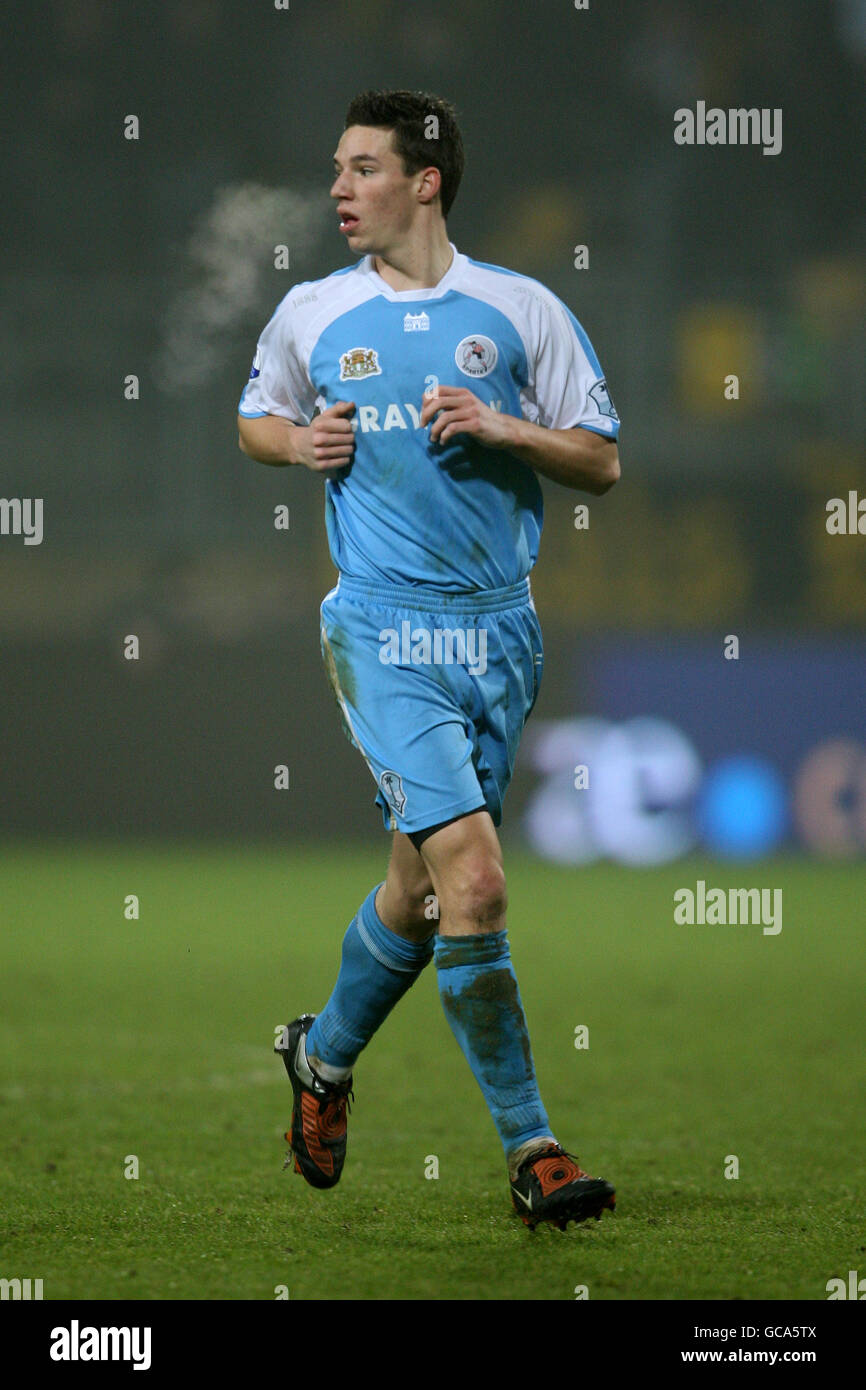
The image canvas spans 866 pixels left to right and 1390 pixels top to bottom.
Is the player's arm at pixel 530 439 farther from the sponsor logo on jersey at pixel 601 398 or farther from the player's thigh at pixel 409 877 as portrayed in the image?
the player's thigh at pixel 409 877

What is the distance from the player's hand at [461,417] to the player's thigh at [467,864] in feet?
2.49

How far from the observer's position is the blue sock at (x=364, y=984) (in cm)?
394

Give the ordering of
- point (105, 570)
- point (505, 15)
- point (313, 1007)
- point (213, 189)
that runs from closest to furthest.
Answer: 1. point (313, 1007)
2. point (105, 570)
3. point (213, 189)
4. point (505, 15)

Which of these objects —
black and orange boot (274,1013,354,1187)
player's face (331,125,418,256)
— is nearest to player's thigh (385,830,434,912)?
black and orange boot (274,1013,354,1187)

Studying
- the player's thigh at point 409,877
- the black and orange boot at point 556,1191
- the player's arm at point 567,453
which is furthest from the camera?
the player's thigh at point 409,877

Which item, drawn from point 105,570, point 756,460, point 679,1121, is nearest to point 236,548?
point 105,570

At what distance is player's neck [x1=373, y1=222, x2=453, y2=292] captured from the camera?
12.8ft

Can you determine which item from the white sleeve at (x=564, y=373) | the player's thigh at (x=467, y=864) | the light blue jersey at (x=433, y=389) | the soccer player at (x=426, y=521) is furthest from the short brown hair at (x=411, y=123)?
the player's thigh at (x=467, y=864)

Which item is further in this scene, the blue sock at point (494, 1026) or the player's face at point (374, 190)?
the player's face at point (374, 190)

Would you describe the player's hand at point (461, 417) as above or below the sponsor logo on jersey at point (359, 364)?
below

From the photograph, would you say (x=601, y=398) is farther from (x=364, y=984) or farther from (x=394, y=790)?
(x=364, y=984)

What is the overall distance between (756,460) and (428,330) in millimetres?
13894

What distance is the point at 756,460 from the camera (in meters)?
17.3
